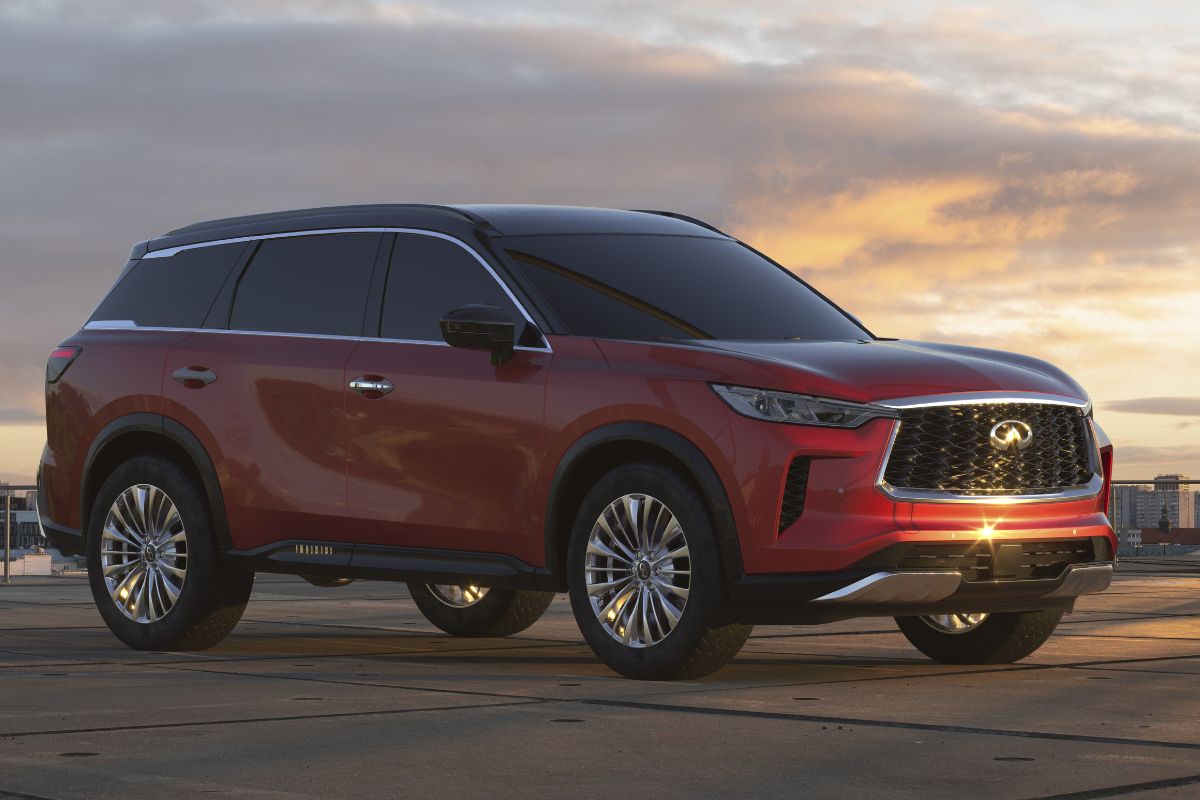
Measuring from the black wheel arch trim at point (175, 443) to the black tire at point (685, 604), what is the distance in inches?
89.1

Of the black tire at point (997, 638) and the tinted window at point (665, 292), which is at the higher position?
the tinted window at point (665, 292)

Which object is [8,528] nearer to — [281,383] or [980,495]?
[281,383]

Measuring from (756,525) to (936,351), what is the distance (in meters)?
1.43

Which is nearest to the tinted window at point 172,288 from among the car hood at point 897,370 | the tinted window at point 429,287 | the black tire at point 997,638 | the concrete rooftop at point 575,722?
the tinted window at point 429,287

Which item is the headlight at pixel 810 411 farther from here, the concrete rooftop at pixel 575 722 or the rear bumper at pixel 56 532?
the rear bumper at pixel 56 532

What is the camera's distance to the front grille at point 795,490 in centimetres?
763

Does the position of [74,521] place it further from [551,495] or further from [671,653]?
[671,653]

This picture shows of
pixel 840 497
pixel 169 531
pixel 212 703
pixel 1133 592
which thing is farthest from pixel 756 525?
pixel 1133 592

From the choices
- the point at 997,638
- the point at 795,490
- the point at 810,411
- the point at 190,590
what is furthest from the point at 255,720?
the point at 997,638

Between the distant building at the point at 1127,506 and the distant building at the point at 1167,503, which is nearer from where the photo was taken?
the distant building at the point at 1127,506

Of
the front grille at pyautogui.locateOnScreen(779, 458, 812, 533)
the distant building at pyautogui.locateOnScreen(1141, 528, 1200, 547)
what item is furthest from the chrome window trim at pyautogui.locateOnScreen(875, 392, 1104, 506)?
the distant building at pyautogui.locateOnScreen(1141, 528, 1200, 547)

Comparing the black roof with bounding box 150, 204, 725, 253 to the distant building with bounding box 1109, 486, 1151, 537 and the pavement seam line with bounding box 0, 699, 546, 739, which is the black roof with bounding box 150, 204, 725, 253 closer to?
the pavement seam line with bounding box 0, 699, 546, 739

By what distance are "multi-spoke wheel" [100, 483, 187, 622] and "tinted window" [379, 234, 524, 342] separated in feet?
5.58

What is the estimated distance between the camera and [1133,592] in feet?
51.4
